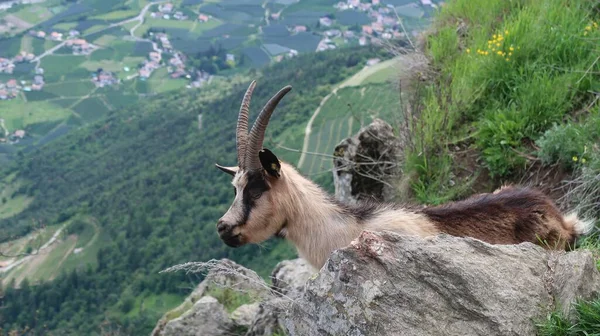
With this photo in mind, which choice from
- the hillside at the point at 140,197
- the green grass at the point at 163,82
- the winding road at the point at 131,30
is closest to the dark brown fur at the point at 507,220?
the hillside at the point at 140,197

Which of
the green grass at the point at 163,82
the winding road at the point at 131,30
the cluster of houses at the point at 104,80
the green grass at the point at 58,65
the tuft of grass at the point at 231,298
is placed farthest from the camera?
the winding road at the point at 131,30

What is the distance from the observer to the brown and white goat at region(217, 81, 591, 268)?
4.98 meters

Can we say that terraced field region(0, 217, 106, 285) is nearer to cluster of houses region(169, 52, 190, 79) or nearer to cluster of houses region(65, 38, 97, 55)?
cluster of houses region(169, 52, 190, 79)

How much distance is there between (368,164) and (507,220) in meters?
3.10

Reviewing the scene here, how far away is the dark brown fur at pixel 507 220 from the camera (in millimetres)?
4953

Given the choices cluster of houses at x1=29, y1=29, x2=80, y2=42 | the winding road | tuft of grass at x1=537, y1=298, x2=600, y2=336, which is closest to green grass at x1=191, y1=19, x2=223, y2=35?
the winding road

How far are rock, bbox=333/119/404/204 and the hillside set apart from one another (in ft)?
24.6

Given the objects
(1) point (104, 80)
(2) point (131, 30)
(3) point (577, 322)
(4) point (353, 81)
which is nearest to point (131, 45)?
(2) point (131, 30)

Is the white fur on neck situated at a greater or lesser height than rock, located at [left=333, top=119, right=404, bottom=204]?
greater

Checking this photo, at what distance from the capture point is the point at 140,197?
1293 inches

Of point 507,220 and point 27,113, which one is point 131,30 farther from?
point 507,220

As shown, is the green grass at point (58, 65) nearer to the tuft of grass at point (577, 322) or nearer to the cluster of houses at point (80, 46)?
the cluster of houses at point (80, 46)

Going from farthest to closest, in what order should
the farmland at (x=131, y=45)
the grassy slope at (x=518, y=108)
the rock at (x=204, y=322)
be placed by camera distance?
the farmland at (x=131, y=45) → the rock at (x=204, y=322) → the grassy slope at (x=518, y=108)

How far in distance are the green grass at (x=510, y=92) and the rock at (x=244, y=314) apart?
2.38 m
